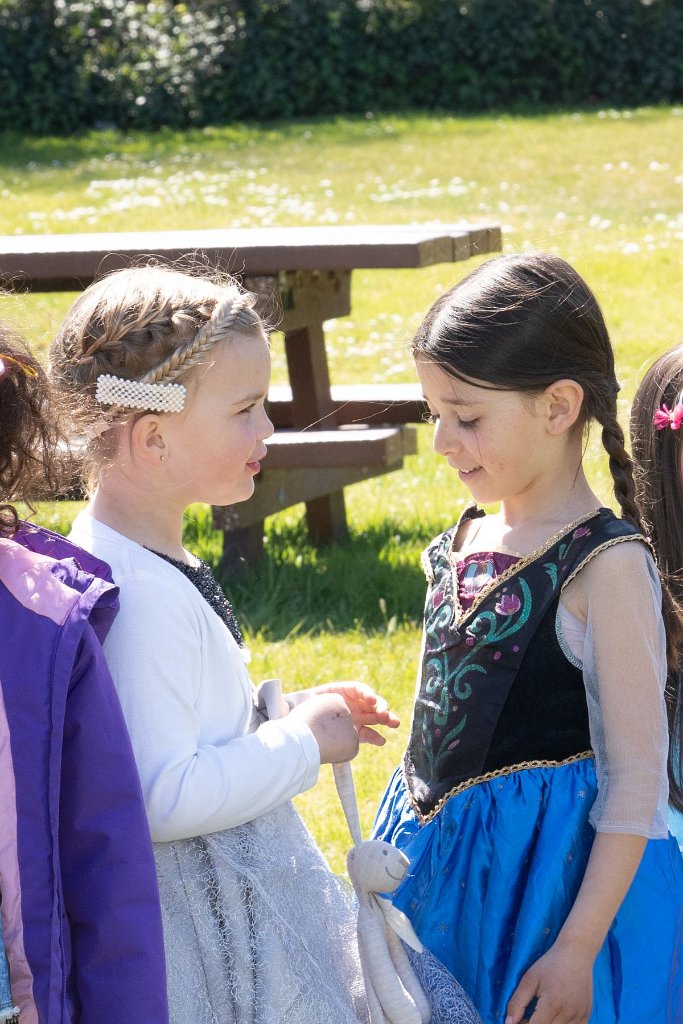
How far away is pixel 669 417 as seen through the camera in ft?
7.54

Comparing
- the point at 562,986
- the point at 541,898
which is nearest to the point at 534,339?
the point at 541,898

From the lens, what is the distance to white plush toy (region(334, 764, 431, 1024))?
1796mm

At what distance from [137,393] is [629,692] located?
2.61 ft

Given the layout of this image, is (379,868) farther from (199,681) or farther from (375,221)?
(375,221)

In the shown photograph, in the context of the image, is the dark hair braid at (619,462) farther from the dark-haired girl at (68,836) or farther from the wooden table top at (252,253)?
the wooden table top at (252,253)

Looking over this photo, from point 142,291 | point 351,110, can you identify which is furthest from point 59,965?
point 351,110

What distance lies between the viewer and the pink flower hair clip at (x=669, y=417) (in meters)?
2.28

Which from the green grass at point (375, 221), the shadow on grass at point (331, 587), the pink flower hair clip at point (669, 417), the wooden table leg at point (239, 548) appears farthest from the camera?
the wooden table leg at point (239, 548)

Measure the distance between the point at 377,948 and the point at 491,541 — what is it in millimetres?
663

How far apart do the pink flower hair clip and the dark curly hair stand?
1.13 meters

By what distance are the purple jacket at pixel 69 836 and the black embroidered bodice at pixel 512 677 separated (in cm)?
64

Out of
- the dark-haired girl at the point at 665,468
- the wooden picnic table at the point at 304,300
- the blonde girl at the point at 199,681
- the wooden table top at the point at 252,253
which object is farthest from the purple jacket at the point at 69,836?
the wooden table top at the point at 252,253

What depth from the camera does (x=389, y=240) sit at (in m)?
4.30

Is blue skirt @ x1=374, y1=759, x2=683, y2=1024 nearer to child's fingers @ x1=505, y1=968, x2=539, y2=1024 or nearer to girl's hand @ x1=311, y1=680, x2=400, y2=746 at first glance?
child's fingers @ x1=505, y1=968, x2=539, y2=1024
